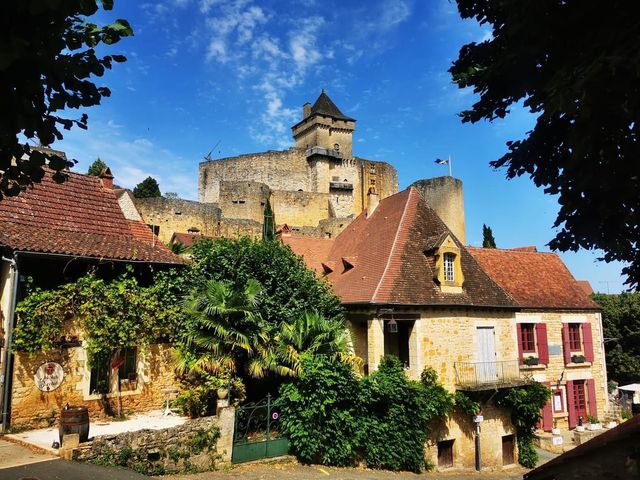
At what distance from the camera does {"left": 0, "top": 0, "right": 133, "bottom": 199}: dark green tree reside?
3150 millimetres

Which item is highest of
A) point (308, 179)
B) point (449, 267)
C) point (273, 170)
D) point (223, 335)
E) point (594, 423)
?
point (273, 170)

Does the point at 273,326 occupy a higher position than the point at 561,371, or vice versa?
the point at 273,326

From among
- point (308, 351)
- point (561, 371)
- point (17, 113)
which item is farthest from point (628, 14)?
point (561, 371)

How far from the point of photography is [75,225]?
494 inches

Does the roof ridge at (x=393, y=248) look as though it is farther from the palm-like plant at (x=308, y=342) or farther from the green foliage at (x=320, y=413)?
the green foliage at (x=320, y=413)

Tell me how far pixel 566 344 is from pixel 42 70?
20.9 metres

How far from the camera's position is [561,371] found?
62.3 ft

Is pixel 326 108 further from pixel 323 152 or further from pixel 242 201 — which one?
pixel 242 201

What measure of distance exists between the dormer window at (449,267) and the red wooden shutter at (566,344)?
818cm

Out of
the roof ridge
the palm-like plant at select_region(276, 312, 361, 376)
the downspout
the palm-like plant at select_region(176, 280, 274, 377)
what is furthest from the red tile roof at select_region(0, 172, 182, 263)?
the roof ridge

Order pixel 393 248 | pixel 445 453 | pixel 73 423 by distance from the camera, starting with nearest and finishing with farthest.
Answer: pixel 73 423
pixel 445 453
pixel 393 248

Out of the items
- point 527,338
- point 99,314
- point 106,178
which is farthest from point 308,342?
point 527,338

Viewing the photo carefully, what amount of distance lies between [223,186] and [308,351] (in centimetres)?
3651

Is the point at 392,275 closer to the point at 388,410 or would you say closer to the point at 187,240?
the point at 388,410
